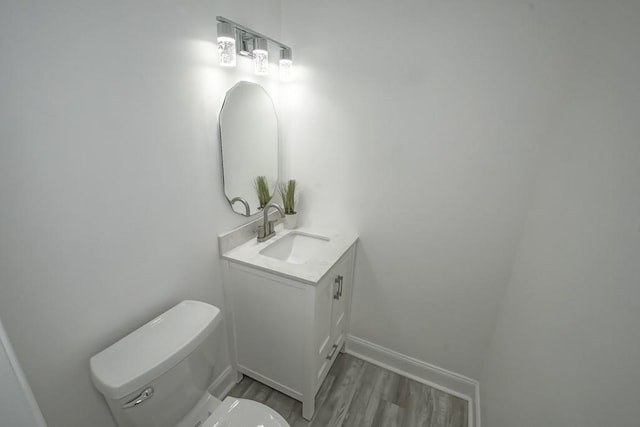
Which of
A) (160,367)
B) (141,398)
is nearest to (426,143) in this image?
(160,367)

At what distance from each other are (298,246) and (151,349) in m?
1.02

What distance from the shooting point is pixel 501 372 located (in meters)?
1.24

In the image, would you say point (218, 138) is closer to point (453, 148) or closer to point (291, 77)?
point (291, 77)

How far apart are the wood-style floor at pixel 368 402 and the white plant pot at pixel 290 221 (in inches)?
40.2

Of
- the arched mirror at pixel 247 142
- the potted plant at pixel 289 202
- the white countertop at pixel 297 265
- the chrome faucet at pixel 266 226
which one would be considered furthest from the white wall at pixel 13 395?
the potted plant at pixel 289 202

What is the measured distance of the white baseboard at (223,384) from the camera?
5.10 ft

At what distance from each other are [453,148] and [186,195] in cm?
135

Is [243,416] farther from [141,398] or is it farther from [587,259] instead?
[587,259]

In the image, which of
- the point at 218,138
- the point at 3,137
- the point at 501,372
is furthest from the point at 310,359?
the point at 3,137

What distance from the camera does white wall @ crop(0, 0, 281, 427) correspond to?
0.73 meters

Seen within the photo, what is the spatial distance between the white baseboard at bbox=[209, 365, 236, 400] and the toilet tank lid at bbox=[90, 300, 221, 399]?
709 mm

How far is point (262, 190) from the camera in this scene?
1656 millimetres

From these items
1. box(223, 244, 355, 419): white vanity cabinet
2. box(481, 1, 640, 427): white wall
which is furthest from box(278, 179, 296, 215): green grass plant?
box(481, 1, 640, 427): white wall

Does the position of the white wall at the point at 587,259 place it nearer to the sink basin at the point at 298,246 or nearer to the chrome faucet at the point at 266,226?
the sink basin at the point at 298,246
